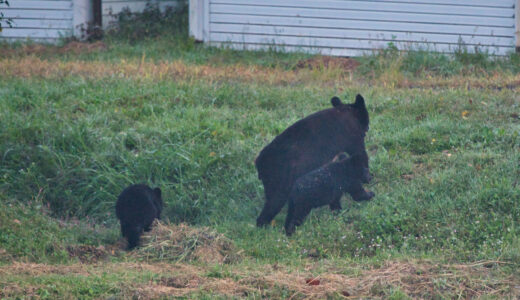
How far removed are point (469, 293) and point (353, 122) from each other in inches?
111

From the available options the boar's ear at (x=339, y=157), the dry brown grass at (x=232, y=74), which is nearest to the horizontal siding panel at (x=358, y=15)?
the dry brown grass at (x=232, y=74)

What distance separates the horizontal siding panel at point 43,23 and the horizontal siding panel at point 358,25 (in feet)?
11.8

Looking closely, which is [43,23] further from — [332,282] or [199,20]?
[332,282]

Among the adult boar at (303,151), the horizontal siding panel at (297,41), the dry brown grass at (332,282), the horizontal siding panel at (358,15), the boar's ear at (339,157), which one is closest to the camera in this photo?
the dry brown grass at (332,282)

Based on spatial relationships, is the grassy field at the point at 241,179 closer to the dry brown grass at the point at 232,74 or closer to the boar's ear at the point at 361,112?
the dry brown grass at the point at 232,74

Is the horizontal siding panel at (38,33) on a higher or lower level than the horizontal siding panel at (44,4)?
lower

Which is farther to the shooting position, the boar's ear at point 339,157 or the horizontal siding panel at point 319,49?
the horizontal siding panel at point 319,49

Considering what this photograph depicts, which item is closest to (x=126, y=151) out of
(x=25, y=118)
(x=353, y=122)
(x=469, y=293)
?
(x=25, y=118)

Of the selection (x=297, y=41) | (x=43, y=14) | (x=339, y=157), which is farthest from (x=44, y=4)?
(x=339, y=157)

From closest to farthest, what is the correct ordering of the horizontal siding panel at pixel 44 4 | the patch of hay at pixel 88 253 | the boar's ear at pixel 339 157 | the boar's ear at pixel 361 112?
the patch of hay at pixel 88 253 < the boar's ear at pixel 339 157 < the boar's ear at pixel 361 112 < the horizontal siding panel at pixel 44 4

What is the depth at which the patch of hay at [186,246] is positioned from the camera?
623cm

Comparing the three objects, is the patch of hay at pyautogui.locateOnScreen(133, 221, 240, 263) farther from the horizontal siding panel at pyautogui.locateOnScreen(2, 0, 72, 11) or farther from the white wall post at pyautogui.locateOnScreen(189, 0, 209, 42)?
the horizontal siding panel at pyautogui.locateOnScreen(2, 0, 72, 11)

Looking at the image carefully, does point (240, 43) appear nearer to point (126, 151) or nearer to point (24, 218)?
point (126, 151)

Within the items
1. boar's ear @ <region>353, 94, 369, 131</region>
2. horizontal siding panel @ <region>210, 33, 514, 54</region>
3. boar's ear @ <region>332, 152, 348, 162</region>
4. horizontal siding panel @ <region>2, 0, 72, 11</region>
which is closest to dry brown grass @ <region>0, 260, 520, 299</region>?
boar's ear @ <region>332, 152, 348, 162</region>
